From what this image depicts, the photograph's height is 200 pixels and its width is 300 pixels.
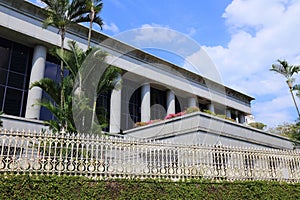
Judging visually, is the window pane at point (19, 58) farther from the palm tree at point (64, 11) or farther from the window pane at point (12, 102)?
the palm tree at point (64, 11)

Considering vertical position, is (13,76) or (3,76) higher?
(13,76)

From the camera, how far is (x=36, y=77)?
1689 cm

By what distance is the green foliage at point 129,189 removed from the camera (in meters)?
6.31

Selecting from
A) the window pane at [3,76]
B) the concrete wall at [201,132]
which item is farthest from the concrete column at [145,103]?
the window pane at [3,76]

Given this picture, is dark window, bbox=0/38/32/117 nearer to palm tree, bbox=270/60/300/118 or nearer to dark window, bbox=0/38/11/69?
dark window, bbox=0/38/11/69

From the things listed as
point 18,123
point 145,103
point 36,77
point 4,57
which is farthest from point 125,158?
point 145,103

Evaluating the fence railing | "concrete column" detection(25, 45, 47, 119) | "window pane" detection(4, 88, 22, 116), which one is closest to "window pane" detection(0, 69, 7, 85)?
"window pane" detection(4, 88, 22, 116)

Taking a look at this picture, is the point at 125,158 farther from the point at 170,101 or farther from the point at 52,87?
the point at 170,101

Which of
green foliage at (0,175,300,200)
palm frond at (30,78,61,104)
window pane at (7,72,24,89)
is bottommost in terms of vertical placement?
green foliage at (0,175,300,200)

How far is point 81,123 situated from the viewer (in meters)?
10.1

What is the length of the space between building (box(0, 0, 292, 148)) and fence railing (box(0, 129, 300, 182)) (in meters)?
3.48

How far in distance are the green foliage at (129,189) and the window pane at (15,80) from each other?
41.5 ft

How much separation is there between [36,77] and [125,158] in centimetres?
1161

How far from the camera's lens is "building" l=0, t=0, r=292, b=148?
15.0 m
